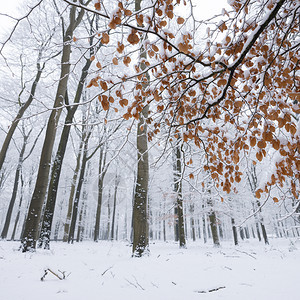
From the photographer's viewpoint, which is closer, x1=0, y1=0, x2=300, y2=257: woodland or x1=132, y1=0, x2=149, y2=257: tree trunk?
x1=0, y1=0, x2=300, y2=257: woodland

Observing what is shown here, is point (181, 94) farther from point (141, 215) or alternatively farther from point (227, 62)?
point (141, 215)

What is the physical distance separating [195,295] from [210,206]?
9.59m

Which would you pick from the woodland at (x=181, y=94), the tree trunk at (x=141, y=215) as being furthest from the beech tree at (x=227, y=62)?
the tree trunk at (x=141, y=215)

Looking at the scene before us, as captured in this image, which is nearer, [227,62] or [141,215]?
[227,62]

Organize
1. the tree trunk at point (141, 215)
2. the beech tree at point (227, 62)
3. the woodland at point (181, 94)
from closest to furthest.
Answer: the beech tree at point (227, 62)
the woodland at point (181, 94)
the tree trunk at point (141, 215)

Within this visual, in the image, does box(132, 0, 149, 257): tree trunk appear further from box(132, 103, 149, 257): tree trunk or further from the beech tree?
the beech tree

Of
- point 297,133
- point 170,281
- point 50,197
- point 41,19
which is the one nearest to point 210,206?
point 50,197

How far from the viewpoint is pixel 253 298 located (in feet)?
6.93

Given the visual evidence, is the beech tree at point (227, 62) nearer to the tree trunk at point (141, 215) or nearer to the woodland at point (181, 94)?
the woodland at point (181, 94)

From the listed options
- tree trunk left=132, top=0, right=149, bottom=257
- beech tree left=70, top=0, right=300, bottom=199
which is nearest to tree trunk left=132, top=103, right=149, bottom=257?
tree trunk left=132, top=0, right=149, bottom=257

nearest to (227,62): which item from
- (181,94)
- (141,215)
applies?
(181,94)

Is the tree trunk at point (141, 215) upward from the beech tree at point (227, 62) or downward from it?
downward

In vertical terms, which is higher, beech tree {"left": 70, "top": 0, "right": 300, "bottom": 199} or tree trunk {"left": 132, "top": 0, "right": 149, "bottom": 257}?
beech tree {"left": 70, "top": 0, "right": 300, "bottom": 199}

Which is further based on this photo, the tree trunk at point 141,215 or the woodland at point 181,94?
the tree trunk at point 141,215
